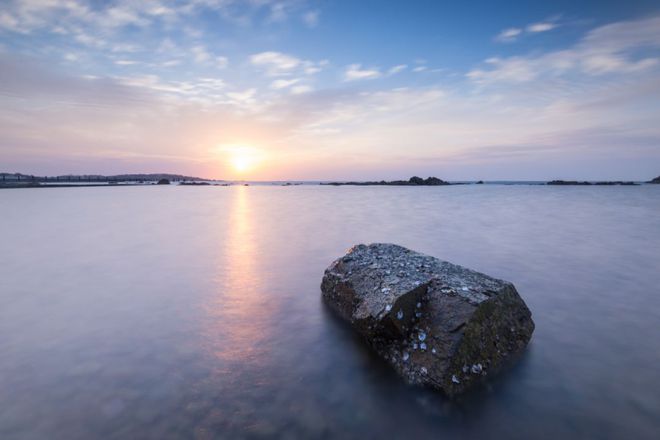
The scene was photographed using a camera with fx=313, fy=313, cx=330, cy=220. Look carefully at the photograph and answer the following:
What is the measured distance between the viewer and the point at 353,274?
681cm

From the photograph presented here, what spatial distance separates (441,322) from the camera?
4828 millimetres

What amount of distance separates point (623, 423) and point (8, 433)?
7632mm

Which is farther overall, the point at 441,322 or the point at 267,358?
the point at 267,358

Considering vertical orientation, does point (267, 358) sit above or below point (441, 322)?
below

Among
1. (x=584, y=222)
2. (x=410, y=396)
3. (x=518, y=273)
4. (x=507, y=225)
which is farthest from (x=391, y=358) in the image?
(x=584, y=222)

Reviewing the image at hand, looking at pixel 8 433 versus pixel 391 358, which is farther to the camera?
pixel 391 358

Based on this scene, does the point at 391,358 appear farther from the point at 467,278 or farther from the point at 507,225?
the point at 507,225

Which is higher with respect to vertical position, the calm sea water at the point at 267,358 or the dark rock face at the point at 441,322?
the dark rock face at the point at 441,322

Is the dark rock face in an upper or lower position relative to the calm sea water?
upper

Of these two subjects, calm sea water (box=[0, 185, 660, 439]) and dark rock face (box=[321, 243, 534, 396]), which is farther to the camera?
dark rock face (box=[321, 243, 534, 396])

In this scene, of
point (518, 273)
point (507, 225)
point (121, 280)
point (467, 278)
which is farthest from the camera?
point (507, 225)

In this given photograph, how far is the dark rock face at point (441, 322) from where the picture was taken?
14.9 ft

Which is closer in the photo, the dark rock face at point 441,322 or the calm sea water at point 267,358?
the calm sea water at point 267,358

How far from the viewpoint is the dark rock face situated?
4547 mm
